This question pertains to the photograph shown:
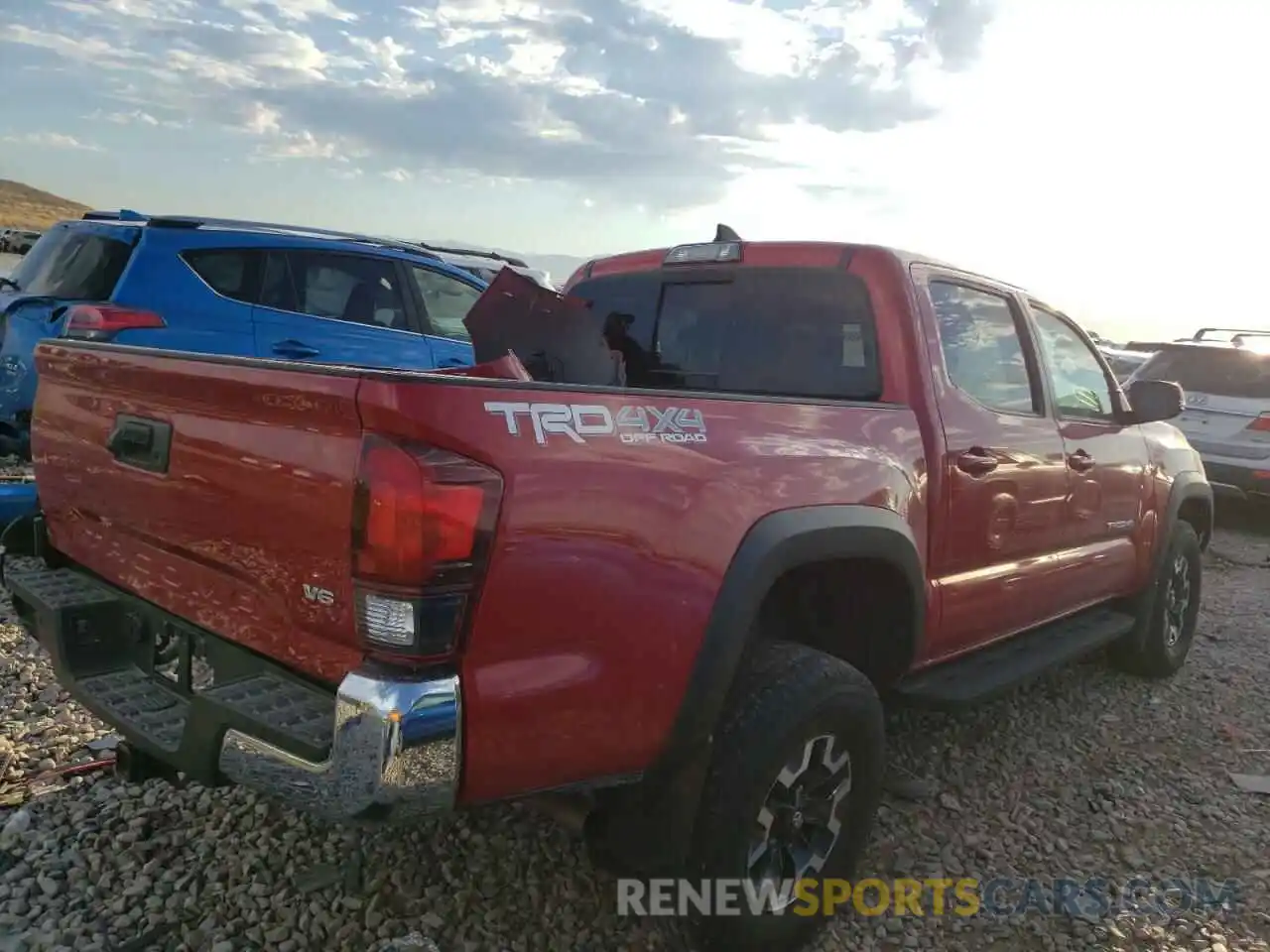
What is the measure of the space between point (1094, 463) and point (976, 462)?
1.13 metres

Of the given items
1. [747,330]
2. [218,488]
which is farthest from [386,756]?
[747,330]

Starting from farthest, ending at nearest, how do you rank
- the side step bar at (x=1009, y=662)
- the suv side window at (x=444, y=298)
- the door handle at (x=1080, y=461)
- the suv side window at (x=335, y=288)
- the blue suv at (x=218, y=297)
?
1. the suv side window at (x=444, y=298)
2. the suv side window at (x=335, y=288)
3. the blue suv at (x=218, y=297)
4. the door handle at (x=1080, y=461)
5. the side step bar at (x=1009, y=662)

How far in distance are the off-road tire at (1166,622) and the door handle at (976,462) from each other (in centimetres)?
208

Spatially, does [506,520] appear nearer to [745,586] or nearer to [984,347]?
[745,586]

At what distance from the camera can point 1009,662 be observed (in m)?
3.53

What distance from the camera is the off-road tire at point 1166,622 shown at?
484cm

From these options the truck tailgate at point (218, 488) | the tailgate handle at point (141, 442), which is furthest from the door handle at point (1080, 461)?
the tailgate handle at point (141, 442)

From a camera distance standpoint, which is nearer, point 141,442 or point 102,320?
point 141,442

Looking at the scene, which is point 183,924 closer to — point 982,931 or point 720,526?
point 720,526

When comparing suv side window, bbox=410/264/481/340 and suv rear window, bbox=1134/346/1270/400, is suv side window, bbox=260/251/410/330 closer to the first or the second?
suv side window, bbox=410/264/481/340

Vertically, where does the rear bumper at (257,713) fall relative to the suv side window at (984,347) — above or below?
below

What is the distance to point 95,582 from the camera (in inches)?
104

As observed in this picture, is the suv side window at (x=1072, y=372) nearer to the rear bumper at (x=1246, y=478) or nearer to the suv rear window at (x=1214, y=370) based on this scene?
the rear bumper at (x=1246, y=478)

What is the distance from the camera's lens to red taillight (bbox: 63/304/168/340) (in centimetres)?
549
